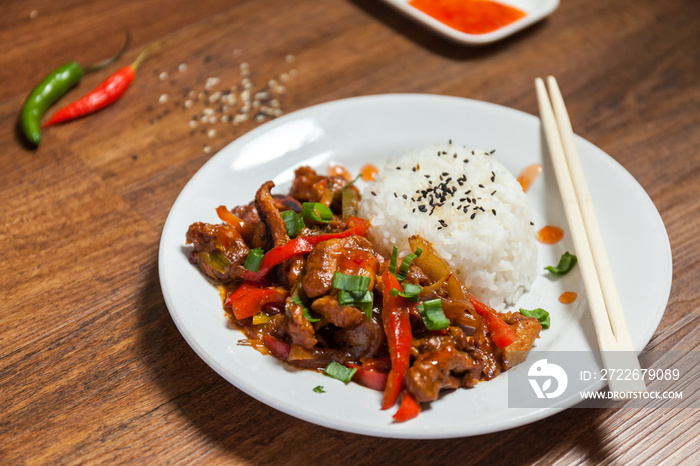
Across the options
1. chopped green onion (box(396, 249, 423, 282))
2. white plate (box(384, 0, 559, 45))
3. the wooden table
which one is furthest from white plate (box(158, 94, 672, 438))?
white plate (box(384, 0, 559, 45))

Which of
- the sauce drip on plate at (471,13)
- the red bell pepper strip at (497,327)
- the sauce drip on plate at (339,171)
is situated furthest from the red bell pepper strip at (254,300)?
the sauce drip on plate at (471,13)

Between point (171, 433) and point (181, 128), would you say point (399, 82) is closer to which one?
point (181, 128)

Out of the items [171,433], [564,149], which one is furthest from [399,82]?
[171,433]

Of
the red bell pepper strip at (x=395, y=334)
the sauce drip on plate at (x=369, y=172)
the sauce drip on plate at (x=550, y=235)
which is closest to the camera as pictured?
the red bell pepper strip at (x=395, y=334)

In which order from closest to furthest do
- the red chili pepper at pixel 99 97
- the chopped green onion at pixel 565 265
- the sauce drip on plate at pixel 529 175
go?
the chopped green onion at pixel 565 265
the sauce drip on plate at pixel 529 175
the red chili pepper at pixel 99 97

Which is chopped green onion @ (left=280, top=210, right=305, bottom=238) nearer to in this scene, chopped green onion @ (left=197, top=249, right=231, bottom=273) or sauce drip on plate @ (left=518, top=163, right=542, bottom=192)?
chopped green onion @ (left=197, top=249, right=231, bottom=273)

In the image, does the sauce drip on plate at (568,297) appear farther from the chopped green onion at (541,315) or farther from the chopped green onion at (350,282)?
the chopped green onion at (350,282)
